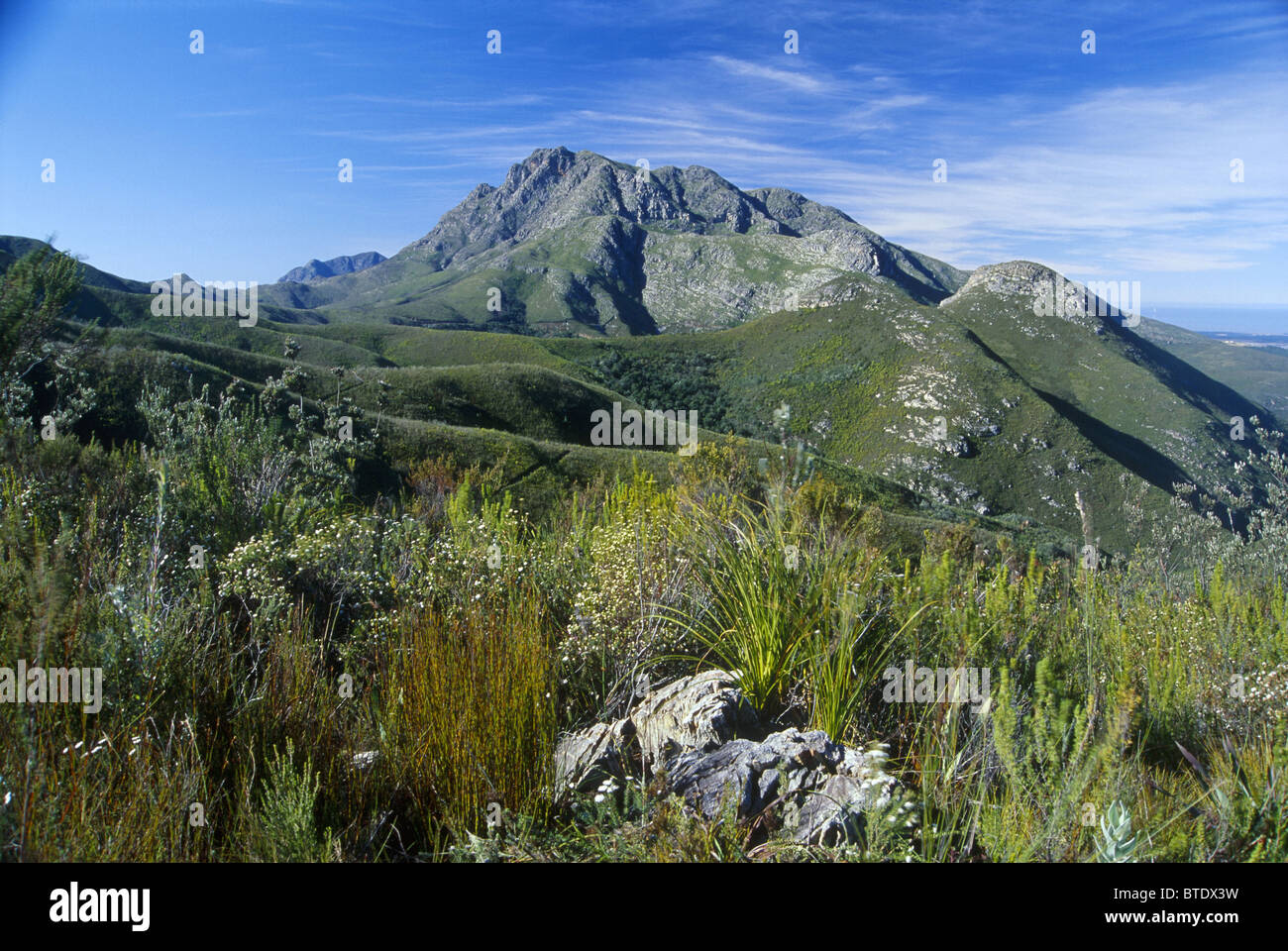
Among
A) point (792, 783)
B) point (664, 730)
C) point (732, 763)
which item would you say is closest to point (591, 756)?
point (664, 730)

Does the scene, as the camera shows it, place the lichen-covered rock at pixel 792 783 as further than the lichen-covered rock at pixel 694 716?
No

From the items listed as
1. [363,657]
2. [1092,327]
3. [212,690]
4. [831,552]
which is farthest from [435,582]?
[1092,327]

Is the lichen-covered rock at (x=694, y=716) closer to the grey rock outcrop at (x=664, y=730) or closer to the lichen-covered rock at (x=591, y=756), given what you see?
the grey rock outcrop at (x=664, y=730)

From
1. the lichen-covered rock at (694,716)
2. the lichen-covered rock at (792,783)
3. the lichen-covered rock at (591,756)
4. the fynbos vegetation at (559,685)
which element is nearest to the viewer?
the fynbos vegetation at (559,685)

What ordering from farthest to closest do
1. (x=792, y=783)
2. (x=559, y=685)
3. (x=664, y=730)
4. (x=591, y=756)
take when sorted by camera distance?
(x=559, y=685), (x=664, y=730), (x=591, y=756), (x=792, y=783)

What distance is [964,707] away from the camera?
317cm

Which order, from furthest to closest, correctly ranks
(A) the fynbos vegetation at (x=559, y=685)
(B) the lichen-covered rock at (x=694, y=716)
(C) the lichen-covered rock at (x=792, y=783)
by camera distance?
(B) the lichen-covered rock at (x=694, y=716) → (C) the lichen-covered rock at (x=792, y=783) → (A) the fynbos vegetation at (x=559, y=685)

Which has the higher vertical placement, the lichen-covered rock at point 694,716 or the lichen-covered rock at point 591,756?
the lichen-covered rock at point 694,716

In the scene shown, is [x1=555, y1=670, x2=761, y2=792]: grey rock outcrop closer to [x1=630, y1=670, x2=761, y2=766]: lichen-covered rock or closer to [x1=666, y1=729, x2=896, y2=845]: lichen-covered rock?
[x1=630, y1=670, x2=761, y2=766]: lichen-covered rock

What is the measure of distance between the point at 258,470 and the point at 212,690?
3434 millimetres

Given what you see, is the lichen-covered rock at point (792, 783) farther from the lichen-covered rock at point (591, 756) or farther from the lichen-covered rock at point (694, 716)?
the lichen-covered rock at point (591, 756)

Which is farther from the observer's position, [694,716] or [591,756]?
[694,716]

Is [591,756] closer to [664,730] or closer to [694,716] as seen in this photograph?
[664,730]

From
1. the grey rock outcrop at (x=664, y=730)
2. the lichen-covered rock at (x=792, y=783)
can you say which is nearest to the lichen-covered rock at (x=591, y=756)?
the grey rock outcrop at (x=664, y=730)
